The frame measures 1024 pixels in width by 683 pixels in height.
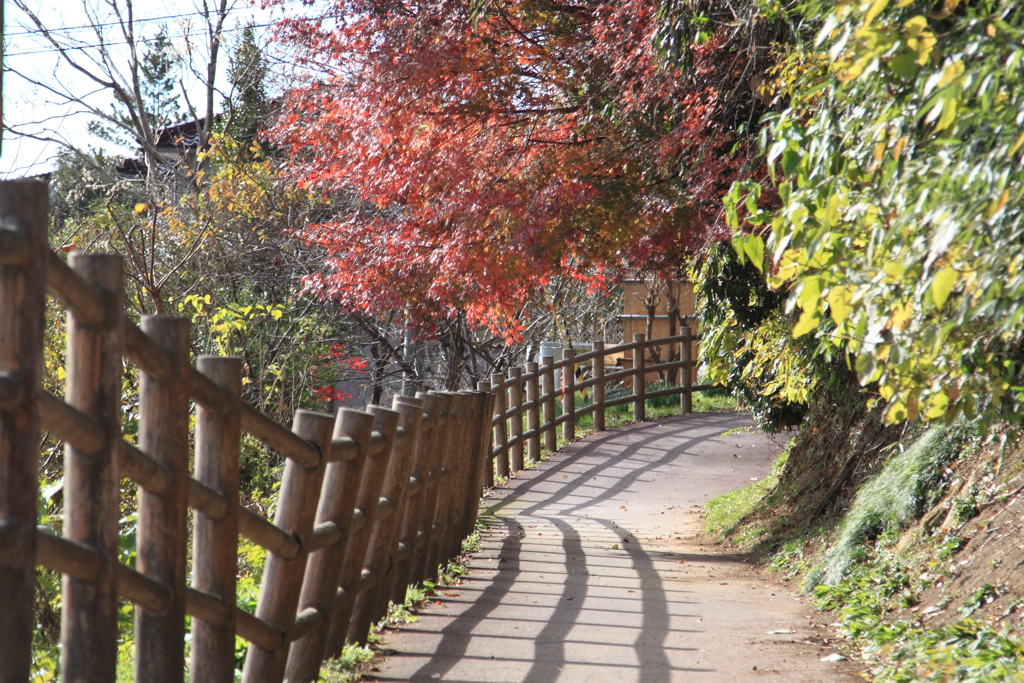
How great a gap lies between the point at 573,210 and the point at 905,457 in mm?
3189

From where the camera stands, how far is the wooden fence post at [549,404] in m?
13.7

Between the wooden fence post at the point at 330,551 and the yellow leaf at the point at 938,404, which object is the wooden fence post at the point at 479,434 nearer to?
the wooden fence post at the point at 330,551

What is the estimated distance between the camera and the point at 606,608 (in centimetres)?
545

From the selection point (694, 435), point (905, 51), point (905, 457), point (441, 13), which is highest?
point (441, 13)

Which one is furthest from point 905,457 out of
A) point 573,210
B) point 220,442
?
point 220,442

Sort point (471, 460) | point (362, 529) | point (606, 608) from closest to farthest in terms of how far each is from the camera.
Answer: point (362, 529), point (606, 608), point (471, 460)

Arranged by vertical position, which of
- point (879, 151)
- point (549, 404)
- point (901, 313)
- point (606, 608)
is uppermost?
point (879, 151)

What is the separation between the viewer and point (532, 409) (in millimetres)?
13203

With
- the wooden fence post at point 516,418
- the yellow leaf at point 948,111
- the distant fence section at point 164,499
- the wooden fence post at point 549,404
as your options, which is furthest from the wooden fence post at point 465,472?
the wooden fence post at point 549,404

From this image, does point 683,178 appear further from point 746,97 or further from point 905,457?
point 905,457

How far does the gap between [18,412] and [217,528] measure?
3.56 feet

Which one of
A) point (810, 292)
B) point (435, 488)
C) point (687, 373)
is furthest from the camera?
point (687, 373)

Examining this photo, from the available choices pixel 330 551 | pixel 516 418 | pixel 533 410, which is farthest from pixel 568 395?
pixel 330 551

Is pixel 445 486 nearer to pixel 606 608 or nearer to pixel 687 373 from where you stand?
pixel 606 608
